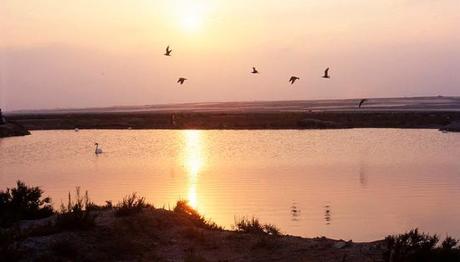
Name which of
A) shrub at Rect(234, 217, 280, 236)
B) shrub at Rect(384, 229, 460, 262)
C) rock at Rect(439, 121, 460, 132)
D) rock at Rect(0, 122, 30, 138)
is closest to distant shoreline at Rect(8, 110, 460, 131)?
rock at Rect(439, 121, 460, 132)

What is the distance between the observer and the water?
59.3ft

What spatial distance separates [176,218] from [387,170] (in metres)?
18.2

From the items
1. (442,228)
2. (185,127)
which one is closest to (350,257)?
(442,228)

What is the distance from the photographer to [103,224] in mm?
13312

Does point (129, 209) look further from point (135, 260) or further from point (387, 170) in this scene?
point (387, 170)

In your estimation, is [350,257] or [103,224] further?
[103,224]

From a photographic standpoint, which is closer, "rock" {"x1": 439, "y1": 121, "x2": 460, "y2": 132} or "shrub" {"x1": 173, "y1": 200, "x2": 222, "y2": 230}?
"shrub" {"x1": 173, "y1": 200, "x2": 222, "y2": 230}

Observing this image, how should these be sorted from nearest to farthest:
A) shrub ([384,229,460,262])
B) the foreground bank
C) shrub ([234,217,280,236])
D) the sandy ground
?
shrub ([384,229,460,262])
the foreground bank
the sandy ground
shrub ([234,217,280,236])

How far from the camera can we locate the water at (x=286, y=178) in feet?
59.3

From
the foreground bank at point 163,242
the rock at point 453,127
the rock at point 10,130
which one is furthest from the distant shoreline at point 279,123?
the foreground bank at point 163,242

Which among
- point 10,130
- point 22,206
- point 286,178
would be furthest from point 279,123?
point 22,206

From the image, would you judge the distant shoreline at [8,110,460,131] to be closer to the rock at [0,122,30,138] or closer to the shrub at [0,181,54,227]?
the rock at [0,122,30,138]

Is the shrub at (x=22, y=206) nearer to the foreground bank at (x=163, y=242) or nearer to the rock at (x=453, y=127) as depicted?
the foreground bank at (x=163, y=242)

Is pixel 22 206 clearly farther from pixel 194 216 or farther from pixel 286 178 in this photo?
pixel 286 178
